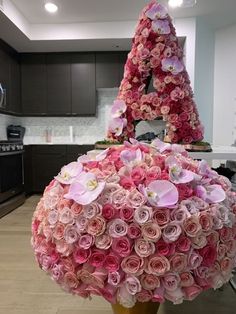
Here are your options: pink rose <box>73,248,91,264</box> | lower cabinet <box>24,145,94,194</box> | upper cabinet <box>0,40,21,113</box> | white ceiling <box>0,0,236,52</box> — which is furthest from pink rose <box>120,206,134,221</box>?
lower cabinet <box>24,145,94,194</box>

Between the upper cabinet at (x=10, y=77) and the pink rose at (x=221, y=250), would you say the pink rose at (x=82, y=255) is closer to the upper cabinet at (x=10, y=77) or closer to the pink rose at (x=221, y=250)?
the pink rose at (x=221, y=250)

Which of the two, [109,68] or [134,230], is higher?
[109,68]

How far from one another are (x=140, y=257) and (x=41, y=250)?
27 centimetres

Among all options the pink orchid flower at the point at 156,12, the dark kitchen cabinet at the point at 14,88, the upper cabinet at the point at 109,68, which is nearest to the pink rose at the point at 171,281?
the pink orchid flower at the point at 156,12

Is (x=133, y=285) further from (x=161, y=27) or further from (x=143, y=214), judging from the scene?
(x=161, y=27)

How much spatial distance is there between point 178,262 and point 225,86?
446 cm

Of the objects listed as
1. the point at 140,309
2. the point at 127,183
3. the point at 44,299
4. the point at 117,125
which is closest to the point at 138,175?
the point at 127,183

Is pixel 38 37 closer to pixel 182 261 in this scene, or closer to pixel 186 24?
pixel 186 24

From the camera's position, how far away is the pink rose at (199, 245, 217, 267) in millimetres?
658

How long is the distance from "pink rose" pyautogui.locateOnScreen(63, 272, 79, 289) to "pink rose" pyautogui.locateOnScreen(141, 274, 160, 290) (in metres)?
0.15

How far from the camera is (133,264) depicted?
2.05 feet

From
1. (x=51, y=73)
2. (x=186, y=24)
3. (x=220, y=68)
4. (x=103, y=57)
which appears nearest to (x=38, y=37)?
(x=51, y=73)

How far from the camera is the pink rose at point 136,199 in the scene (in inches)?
24.9

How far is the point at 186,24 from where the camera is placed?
4.21 meters
